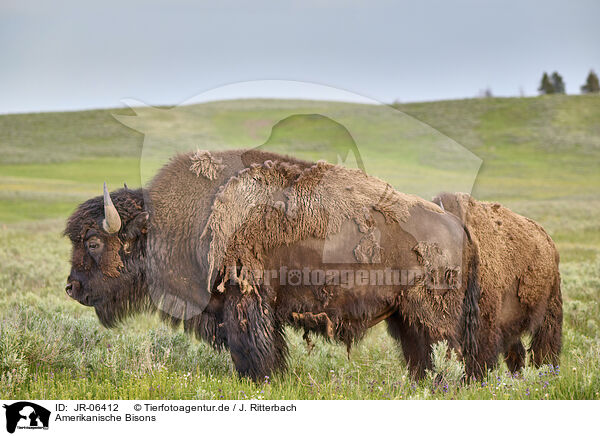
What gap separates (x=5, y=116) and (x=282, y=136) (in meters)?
61.1

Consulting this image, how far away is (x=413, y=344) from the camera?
503 centimetres

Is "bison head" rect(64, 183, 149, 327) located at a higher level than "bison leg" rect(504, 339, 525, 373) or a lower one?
higher

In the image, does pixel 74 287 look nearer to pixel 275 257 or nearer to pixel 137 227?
pixel 137 227

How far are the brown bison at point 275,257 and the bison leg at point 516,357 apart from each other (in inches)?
48.3

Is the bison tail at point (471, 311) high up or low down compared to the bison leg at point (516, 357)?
up

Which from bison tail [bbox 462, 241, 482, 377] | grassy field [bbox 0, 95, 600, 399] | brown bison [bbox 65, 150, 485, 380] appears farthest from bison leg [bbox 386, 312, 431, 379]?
bison tail [bbox 462, 241, 482, 377]

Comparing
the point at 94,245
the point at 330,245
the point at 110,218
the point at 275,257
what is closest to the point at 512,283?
the point at 330,245

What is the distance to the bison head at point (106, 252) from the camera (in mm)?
5148

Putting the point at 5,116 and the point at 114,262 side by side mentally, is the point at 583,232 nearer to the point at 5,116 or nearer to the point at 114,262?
the point at 114,262
